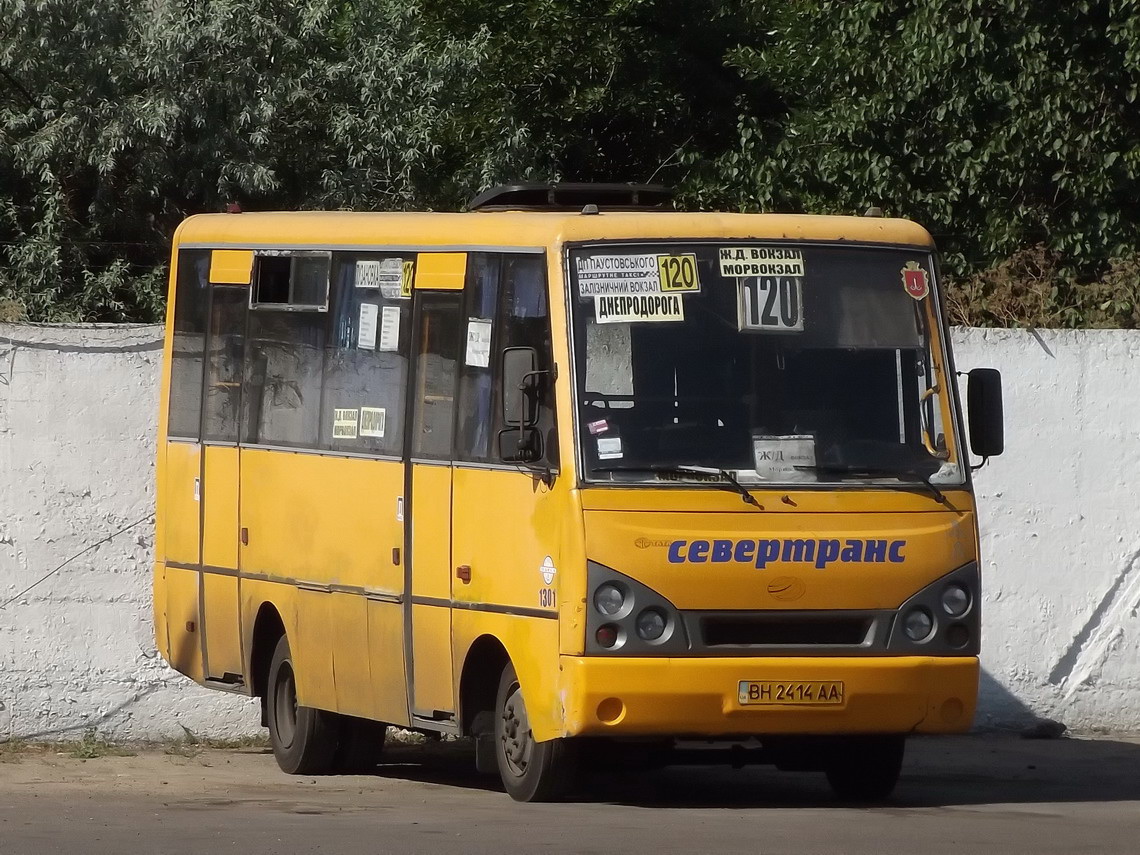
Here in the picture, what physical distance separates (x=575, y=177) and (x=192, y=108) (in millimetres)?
6644

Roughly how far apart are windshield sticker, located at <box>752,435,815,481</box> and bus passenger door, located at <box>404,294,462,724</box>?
4.80 ft

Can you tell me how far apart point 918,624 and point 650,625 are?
3.86ft

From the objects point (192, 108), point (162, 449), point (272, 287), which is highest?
point (192, 108)

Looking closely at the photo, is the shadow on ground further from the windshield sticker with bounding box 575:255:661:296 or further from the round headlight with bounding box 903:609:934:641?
the windshield sticker with bounding box 575:255:661:296

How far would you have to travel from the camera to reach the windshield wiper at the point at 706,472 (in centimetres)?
934

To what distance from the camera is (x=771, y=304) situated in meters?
9.78

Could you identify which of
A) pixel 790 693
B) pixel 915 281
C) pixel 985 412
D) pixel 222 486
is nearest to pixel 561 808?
pixel 790 693

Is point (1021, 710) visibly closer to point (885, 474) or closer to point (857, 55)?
point (885, 474)

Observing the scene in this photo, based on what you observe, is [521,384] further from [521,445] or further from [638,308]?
[638,308]

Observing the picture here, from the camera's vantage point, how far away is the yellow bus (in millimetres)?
9242

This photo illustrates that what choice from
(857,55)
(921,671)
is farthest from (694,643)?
(857,55)

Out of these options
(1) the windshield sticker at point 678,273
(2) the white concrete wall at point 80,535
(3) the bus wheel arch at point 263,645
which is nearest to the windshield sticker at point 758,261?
(1) the windshield sticker at point 678,273

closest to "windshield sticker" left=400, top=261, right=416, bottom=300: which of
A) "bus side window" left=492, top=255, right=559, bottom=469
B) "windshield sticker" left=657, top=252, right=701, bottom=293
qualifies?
"bus side window" left=492, top=255, right=559, bottom=469

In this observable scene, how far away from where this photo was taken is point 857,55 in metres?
19.9
